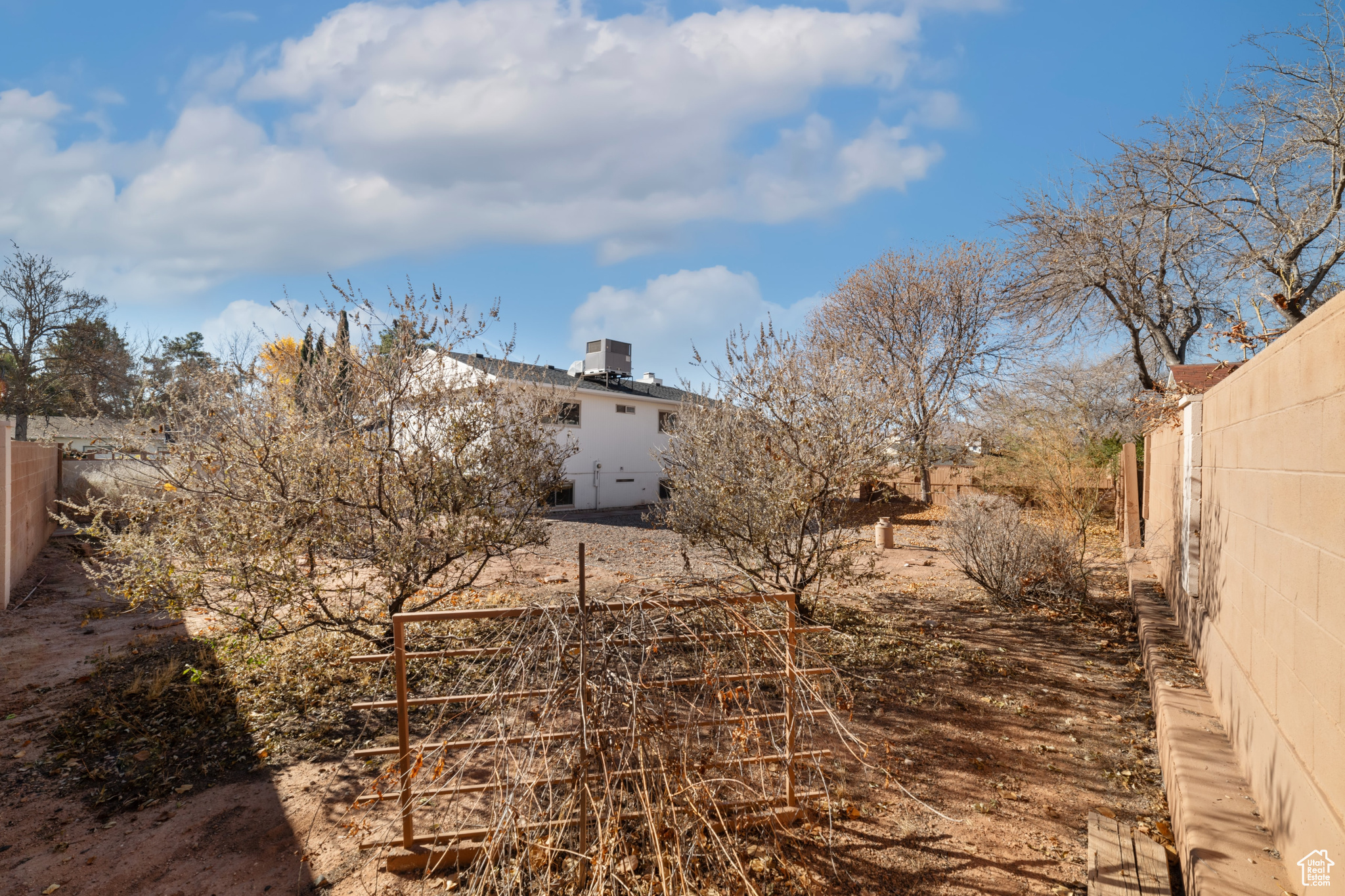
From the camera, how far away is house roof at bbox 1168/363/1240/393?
7.76 m

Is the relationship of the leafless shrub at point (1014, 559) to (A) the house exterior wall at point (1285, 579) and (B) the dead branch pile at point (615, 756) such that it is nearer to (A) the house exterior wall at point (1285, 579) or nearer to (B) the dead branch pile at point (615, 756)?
(A) the house exterior wall at point (1285, 579)

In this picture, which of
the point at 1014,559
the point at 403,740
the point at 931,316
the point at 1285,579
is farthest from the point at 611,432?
the point at 1285,579

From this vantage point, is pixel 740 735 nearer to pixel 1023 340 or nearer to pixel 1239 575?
pixel 1239 575

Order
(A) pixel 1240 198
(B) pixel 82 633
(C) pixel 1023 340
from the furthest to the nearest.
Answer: (C) pixel 1023 340 < (A) pixel 1240 198 < (B) pixel 82 633

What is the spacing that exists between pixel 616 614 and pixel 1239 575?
3.56 metres

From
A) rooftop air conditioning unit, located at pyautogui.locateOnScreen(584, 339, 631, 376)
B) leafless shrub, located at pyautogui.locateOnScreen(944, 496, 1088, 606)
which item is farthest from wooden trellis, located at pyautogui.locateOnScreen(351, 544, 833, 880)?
rooftop air conditioning unit, located at pyautogui.locateOnScreen(584, 339, 631, 376)

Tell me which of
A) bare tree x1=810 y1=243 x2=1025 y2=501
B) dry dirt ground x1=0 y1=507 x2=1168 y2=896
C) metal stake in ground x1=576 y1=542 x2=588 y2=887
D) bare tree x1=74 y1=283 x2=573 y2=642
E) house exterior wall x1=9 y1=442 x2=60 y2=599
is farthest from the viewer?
bare tree x1=810 y1=243 x2=1025 y2=501

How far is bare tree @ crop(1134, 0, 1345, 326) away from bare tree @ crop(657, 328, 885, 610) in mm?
7749

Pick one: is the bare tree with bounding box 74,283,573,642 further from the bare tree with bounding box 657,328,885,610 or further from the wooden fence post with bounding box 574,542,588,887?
the wooden fence post with bounding box 574,542,588,887

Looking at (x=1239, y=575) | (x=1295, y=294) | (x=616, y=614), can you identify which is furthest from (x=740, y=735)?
(x=1295, y=294)

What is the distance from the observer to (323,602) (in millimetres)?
5332

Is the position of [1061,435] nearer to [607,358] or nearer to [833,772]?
[833,772]

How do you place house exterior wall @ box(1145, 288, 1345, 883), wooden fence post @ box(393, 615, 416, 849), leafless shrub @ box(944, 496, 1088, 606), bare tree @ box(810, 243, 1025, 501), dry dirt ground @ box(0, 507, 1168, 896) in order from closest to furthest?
house exterior wall @ box(1145, 288, 1345, 883), wooden fence post @ box(393, 615, 416, 849), dry dirt ground @ box(0, 507, 1168, 896), leafless shrub @ box(944, 496, 1088, 606), bare tree @ box(810, 243, 1025, 501)

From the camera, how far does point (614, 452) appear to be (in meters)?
20.3
